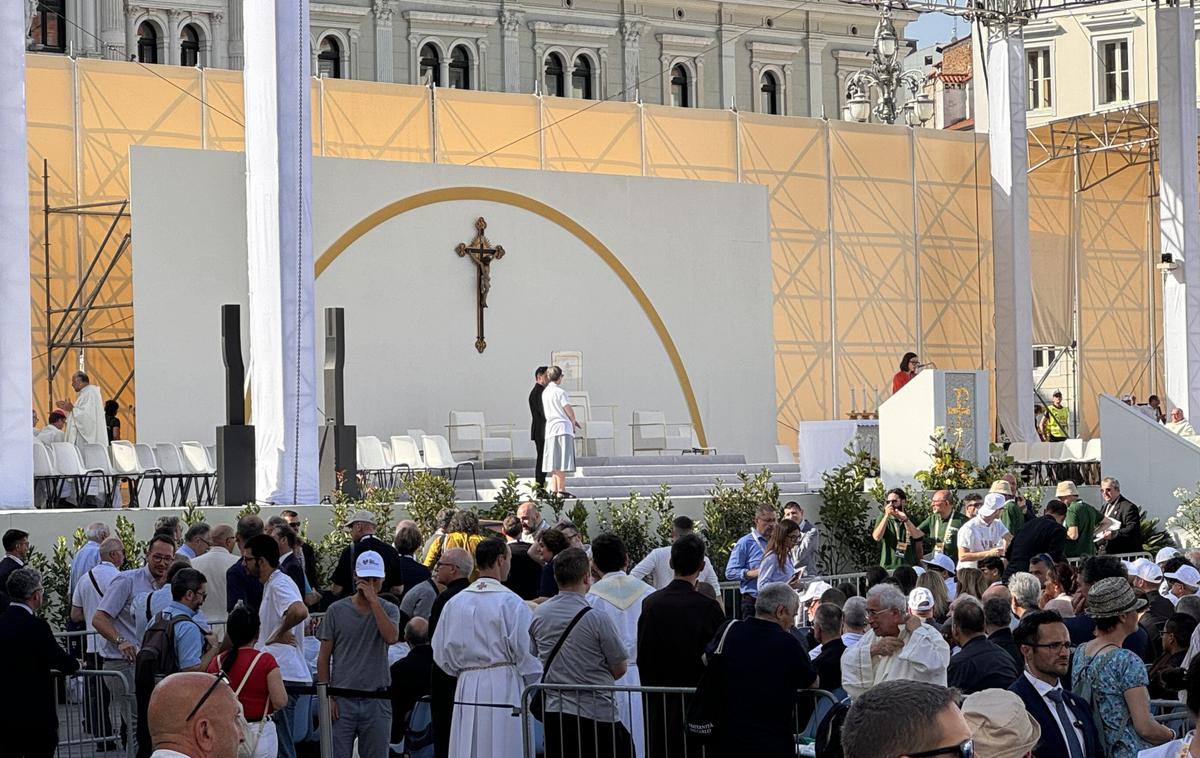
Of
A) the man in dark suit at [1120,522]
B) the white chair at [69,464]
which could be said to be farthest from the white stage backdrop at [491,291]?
Answer: the man in dark suit at [1120,522]

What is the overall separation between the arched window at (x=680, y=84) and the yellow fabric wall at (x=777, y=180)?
1734cm

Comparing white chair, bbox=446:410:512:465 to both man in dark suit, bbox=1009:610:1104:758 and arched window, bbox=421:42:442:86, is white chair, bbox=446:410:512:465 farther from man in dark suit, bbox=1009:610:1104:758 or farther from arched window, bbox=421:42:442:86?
arched window, bbox=421:42:442:86

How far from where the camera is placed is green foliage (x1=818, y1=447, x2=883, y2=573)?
1881 cm

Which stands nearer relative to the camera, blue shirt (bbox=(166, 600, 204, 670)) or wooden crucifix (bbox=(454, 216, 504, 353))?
blue shirt (bbox=(166, 600, 204, 670))

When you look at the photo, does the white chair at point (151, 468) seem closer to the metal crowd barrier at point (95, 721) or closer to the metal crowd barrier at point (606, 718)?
the metal crowd barrier at point (95, 721)

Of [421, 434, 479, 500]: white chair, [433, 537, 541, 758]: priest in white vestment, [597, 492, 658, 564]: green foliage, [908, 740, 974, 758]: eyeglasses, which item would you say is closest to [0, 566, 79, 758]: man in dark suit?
[433, 537, 541, 758]: priest in white vestment

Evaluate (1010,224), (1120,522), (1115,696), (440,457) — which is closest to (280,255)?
(440,457)

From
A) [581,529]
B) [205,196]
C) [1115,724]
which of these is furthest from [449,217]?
[1115,724]

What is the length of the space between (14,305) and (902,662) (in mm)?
11309

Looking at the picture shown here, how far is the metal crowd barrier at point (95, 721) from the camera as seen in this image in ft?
32.3

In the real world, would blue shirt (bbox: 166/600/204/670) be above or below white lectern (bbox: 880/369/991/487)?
below

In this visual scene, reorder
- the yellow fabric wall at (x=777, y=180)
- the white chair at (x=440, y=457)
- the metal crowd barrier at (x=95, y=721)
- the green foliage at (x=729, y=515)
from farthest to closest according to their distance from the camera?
the yellow fabric wall at (x=777, y=180), the white chair at (x=440, y=457), the green foliage at (x=729, y=515), the metal crowd barrier at (x=95, y=721)

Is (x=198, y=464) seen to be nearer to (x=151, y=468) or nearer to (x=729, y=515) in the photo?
(x=151, y=468)

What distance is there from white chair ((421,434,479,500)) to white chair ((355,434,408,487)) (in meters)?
0.33
